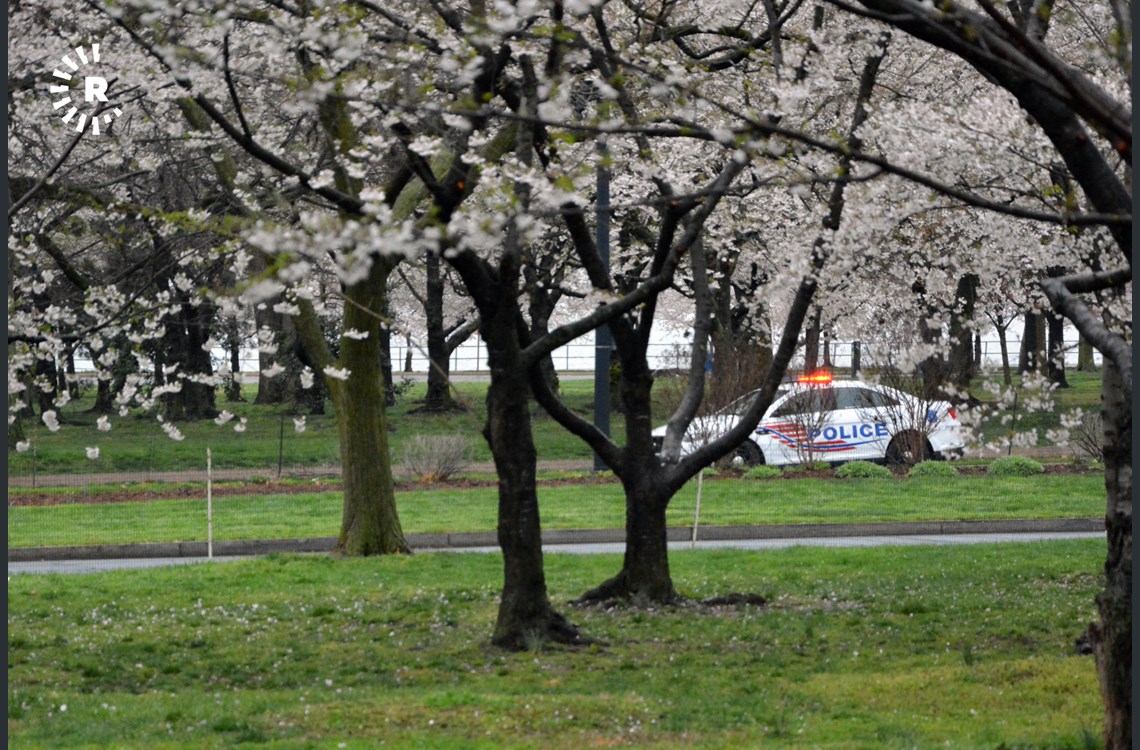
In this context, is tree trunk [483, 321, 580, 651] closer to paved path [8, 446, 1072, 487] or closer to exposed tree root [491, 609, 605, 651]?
exposed tree root [491, 609, 605, 651]

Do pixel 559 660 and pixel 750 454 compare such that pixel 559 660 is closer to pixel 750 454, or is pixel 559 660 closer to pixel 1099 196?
pixel 1099 196

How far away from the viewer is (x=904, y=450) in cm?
2083

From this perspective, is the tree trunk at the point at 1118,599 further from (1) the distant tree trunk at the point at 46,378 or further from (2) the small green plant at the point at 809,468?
(2) the small green plant at the point at 809,468

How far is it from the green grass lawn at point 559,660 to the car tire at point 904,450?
790 centimetres

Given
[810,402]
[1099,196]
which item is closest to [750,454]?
[810,402]

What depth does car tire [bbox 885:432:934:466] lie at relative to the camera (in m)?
20.7

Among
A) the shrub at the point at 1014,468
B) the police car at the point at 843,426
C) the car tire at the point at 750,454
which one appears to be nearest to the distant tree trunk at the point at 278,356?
the car tire at the point at 750,454

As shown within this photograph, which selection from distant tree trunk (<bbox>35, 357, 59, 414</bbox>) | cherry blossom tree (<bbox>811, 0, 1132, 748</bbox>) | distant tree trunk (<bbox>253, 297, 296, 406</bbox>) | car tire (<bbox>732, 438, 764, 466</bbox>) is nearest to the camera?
cherry blossom tree (<bbox>811, 0, 1132, 748</bbox>)

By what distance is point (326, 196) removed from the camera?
7.44m

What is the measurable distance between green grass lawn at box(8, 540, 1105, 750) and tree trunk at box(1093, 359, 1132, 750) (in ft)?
0.94

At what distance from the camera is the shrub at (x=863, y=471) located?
19.9 meters

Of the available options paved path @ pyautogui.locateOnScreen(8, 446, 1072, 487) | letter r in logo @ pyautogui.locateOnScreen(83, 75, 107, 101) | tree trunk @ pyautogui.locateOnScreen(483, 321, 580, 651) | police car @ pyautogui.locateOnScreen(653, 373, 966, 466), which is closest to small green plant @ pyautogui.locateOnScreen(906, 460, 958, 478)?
police car @ pyautogui.locateOnScreen(653, 373, 966, 466)

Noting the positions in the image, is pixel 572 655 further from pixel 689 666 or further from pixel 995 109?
pixel 995 109

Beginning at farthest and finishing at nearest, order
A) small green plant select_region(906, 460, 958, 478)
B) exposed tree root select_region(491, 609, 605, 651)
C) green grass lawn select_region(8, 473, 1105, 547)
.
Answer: small green plant select_region(906, 460, 958, 478) < green grass lawn select_region(8, 473, 1105, 547) < exposed tree root select_region(491, 609, 605, 651)
